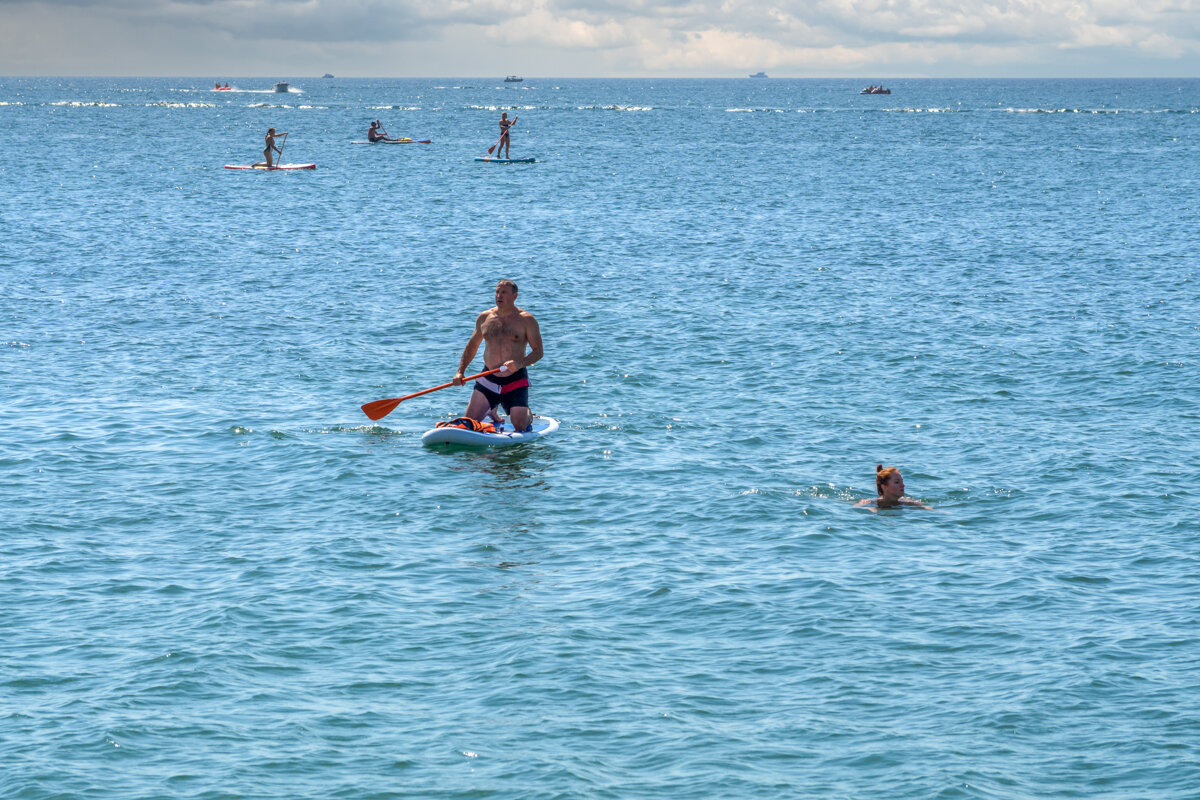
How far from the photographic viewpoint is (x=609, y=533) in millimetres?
15672

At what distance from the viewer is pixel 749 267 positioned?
38.5 metres

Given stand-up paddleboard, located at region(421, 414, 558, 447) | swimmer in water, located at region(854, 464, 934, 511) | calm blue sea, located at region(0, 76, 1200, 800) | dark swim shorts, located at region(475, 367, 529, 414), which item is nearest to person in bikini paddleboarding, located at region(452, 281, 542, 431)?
dark swim shorts, located at region(475, 367, 529, 414)

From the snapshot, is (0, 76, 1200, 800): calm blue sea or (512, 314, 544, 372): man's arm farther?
(512, 314, 544, 372): man's arm

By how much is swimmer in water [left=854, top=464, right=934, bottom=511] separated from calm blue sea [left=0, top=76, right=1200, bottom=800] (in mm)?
184

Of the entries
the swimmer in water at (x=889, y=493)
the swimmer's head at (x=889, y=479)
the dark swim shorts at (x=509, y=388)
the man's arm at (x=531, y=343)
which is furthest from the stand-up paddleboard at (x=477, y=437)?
the swimmer's head at (x=889, y=479)

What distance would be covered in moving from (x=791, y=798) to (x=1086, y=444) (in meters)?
11.8

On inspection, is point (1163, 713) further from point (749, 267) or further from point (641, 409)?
point (749, 267)

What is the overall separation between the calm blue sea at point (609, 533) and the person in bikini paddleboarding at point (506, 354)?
2.93 ft

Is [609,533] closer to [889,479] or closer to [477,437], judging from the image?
[889,479]

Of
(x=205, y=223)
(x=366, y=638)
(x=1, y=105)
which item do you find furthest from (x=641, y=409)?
(x=1, y=105)

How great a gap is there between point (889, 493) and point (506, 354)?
5916 mm

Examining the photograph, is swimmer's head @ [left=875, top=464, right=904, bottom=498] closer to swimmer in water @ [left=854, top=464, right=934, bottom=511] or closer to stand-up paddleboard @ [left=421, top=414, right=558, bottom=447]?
swimmer in water @ [left=854, top=464, right=934, bottom=511]

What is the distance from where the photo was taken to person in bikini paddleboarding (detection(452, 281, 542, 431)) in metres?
18.6

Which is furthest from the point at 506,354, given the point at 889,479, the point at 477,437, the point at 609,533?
the point at 889,479
